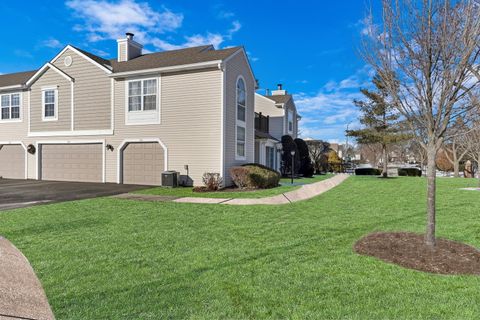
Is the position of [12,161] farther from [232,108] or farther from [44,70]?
[232,108]

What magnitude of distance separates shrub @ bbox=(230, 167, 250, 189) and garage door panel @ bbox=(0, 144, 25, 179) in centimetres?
1406

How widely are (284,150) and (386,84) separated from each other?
62.4 feet

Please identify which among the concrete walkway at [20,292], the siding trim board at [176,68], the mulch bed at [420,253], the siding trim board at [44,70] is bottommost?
the concrete walkway at [20,292]

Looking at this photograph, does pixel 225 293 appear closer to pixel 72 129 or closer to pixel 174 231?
pixel 174 231

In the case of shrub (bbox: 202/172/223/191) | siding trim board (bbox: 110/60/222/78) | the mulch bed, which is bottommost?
the mulch bed

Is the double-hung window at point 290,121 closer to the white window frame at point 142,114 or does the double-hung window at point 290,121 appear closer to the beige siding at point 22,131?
the white window frame at point 142,114

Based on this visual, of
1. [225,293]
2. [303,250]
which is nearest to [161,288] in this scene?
[225,293]

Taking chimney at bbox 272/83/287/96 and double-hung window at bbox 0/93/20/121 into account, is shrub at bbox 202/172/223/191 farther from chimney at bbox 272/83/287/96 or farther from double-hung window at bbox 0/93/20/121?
chimney at bbox 272/83/287/96

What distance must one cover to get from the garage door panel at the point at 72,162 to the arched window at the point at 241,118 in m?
7.75

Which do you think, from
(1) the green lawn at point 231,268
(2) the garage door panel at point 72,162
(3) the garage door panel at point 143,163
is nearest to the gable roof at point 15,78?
(2) the garage door panel at point 72,162

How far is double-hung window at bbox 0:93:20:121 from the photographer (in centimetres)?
1941

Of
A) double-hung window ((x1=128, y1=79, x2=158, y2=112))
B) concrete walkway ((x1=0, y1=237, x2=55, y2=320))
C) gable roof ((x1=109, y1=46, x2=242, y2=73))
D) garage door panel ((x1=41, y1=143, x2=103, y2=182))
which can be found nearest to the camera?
concrete walkway ((x1=0, y1=237, x2=55, y2=320))

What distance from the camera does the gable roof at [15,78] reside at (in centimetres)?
1960

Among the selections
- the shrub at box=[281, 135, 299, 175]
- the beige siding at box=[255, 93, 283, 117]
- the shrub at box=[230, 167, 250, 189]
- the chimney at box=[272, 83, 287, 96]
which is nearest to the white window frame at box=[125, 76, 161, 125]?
the shrub at box=[230, 167, 250, 189]
